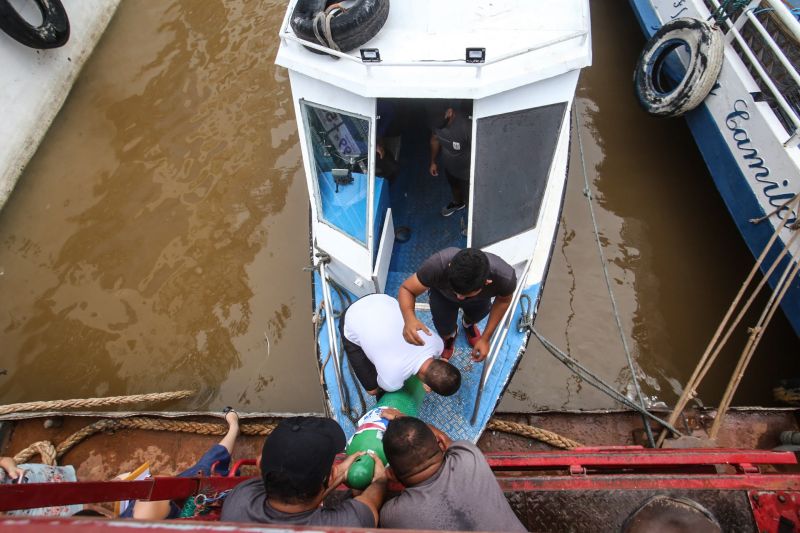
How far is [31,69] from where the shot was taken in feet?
21.5

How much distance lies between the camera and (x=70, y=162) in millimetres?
6453

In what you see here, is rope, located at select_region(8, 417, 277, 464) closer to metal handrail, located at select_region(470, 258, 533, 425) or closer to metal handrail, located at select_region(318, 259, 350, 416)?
metal handrail, located at select_region(318, 259, 350, 416)

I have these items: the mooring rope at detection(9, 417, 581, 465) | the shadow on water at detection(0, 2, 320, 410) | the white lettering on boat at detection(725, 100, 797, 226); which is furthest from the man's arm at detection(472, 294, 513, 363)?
the white lettering on boat at detection(725, 100, 797, 226)

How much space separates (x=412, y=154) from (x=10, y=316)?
16.7 feet

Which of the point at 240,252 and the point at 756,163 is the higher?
the point at 240,252

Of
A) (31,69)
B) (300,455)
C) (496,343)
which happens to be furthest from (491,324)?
(31,69)

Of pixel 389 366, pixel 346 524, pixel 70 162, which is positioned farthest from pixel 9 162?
pixel 346 524

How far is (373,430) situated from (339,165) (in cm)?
235

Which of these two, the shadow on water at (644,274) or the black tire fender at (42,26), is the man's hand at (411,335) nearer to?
the shadow on water at (644,274)

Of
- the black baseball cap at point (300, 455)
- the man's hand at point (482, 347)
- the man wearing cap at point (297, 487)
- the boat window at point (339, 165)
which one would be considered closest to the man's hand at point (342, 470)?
the man wearing cap at point (297, 487)

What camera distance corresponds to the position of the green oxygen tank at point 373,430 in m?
2.19

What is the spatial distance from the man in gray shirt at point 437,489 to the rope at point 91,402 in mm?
3428

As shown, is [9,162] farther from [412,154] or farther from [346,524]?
[346,524]

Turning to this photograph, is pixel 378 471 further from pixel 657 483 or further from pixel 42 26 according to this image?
pixel 42 26
